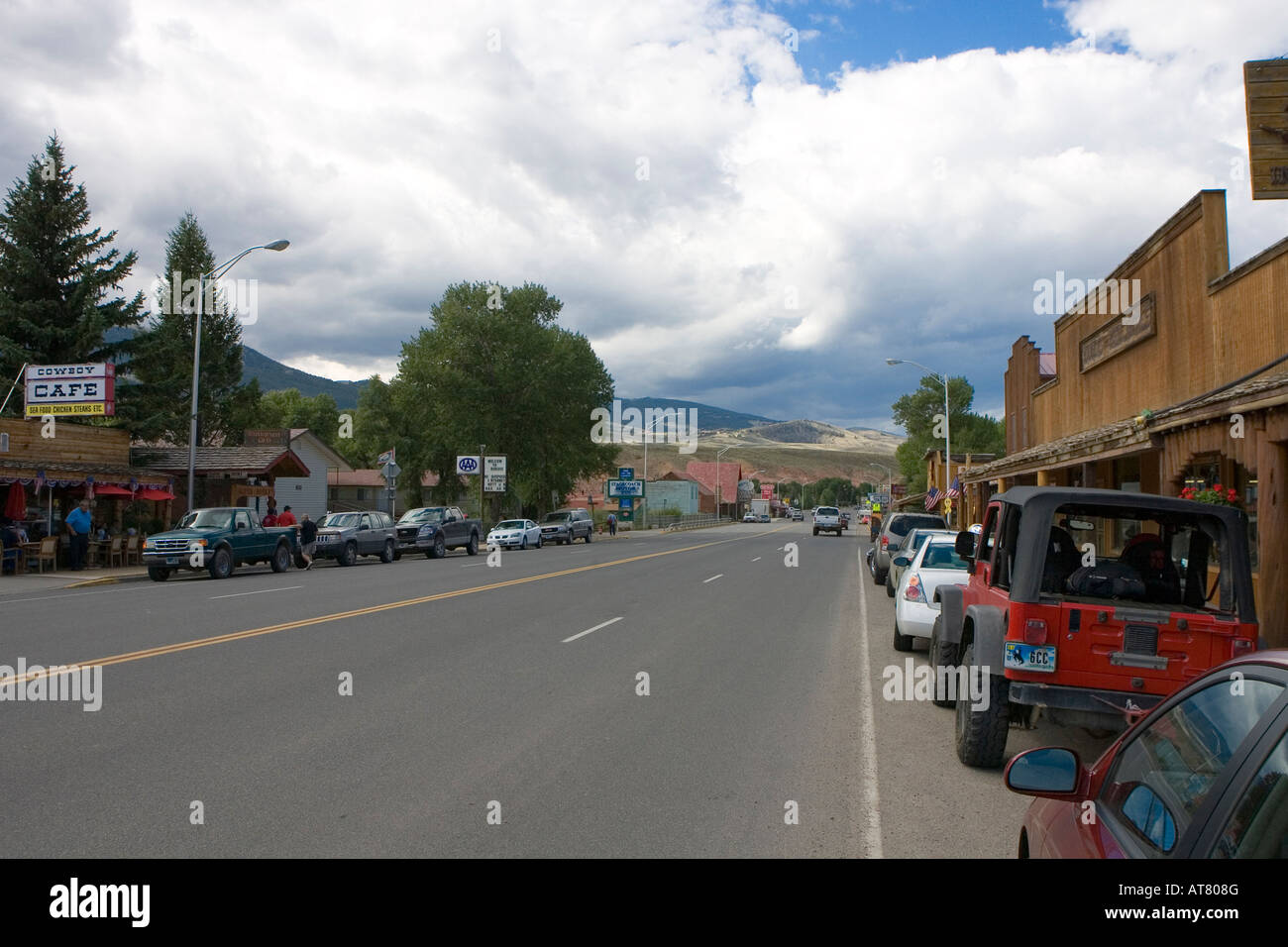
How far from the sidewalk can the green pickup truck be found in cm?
74

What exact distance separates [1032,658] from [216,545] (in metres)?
21.5

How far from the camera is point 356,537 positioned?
1201 inches

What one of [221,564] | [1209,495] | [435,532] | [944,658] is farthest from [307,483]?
[944,658]

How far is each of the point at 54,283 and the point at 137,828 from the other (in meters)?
39.3

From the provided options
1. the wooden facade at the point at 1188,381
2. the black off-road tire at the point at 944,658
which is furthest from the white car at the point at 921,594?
the wooden facade at the point at 1188,381

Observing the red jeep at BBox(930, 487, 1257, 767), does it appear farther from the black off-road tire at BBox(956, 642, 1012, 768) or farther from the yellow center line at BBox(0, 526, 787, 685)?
the yellow center line at BBox(0, 526, 787, 685)

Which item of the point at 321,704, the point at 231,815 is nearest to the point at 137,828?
the point at 231,815

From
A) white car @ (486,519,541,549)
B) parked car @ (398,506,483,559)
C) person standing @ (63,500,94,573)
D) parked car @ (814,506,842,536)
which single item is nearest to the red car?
person standing @ (63,500,94,573)

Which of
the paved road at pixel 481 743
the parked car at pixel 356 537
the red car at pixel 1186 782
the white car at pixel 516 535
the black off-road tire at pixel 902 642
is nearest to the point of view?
the red car at pixel 1186 782

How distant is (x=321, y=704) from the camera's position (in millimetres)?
8180

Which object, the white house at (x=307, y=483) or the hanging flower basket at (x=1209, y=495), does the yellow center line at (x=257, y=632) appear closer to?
the hanging flower basket at (x=1209, y=495)

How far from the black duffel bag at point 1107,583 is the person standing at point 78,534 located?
25000 mm

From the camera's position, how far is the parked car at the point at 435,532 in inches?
1351

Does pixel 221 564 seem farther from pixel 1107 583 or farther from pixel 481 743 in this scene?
pixel 1107 583
